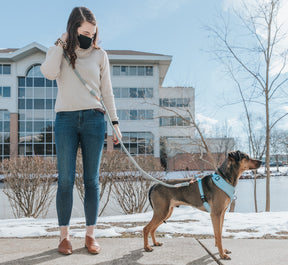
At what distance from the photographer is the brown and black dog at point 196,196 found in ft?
9.24

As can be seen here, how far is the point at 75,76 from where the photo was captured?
2.71 m

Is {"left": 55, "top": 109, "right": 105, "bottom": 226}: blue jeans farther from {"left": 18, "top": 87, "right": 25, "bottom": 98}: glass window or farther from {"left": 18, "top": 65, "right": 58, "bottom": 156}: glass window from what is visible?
{"left": 18, "top": 87, "right": 25, "bottom": 98}: glass window

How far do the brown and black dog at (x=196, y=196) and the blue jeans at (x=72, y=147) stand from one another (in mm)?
651

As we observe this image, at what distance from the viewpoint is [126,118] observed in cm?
3216

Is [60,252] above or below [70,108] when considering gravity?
below

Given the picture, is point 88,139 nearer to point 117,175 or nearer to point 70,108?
point 70,108

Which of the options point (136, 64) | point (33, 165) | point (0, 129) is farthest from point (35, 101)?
point (33, 165)

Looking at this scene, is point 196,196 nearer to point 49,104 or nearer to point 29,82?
point 49,104

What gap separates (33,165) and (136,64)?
24.4 m

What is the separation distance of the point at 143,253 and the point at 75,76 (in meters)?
1.82

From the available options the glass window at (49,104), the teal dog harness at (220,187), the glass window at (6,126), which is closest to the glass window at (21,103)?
the glass window at (6,126)

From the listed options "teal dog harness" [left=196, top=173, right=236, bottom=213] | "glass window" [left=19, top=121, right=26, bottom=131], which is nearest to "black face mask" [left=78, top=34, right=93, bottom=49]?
"teal dog harness" [left=196, top=173, right=236, bottom=213]

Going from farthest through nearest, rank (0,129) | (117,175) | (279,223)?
(0,129), (117,175), (279,223)

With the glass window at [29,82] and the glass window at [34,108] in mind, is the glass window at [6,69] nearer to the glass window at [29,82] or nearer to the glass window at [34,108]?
the glass window at [34,108]
